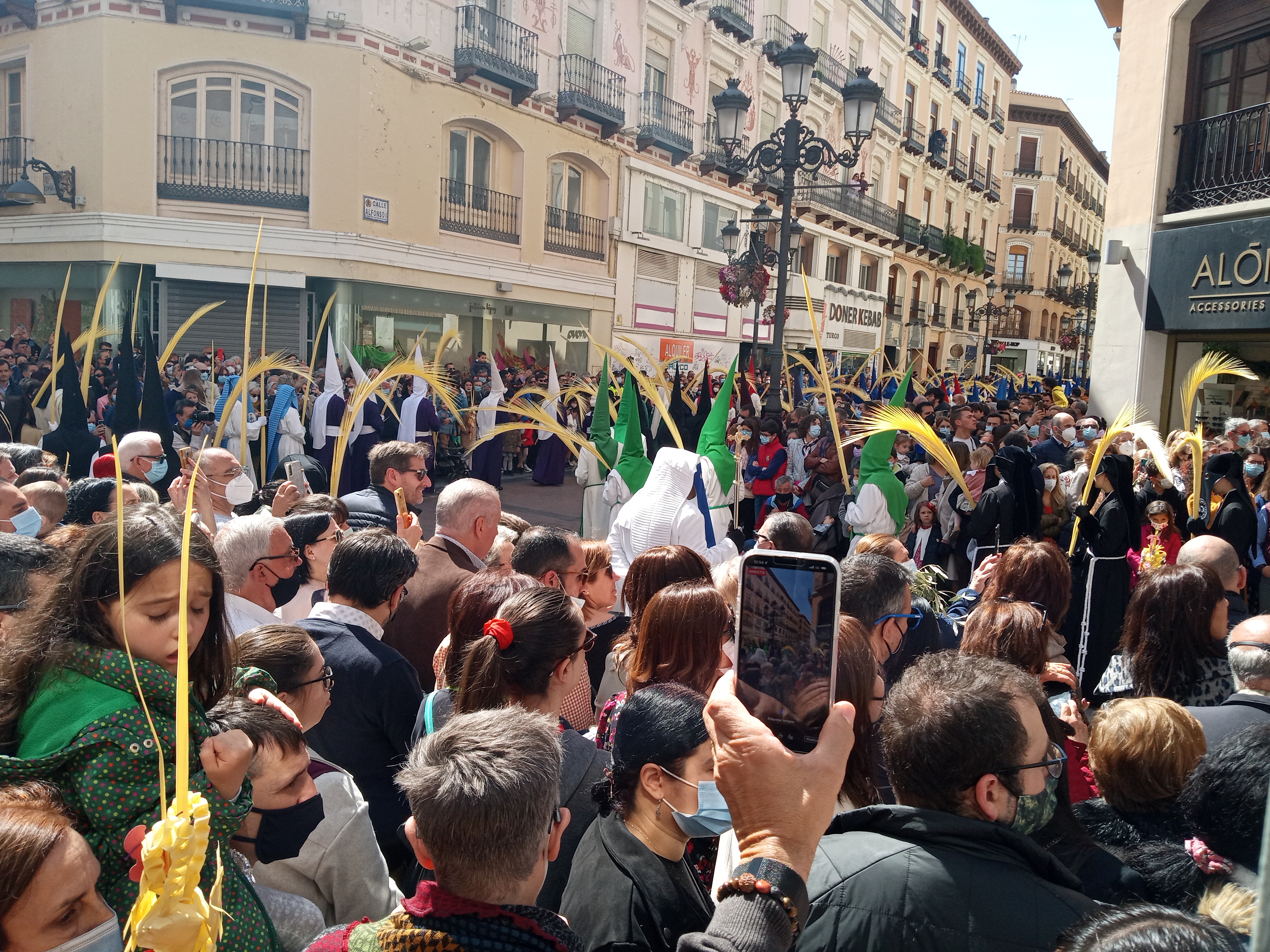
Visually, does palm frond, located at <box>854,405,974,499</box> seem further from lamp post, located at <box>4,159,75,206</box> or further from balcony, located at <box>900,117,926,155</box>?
balcony, located at <box>900,117,926,155</box>

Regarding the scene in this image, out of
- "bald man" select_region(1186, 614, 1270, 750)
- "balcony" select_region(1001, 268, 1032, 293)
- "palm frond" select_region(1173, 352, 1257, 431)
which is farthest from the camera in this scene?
"balcony" select_region(1001, 268, 1032, 293)

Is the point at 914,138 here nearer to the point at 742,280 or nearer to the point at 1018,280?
the point at 1018,280

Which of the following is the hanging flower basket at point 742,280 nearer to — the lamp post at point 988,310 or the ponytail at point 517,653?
the ponytail at point 517,653

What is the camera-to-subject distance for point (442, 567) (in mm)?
4008

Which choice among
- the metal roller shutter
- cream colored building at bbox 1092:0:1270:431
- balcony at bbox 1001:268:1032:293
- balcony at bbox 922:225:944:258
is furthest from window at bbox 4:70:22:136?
balcony at bbox 1001:268:1032:293

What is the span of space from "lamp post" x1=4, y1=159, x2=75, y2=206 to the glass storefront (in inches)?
169

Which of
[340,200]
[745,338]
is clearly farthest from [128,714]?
[745,338]

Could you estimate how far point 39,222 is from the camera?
17.1 meters

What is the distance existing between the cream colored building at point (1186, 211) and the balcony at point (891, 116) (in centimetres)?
2153

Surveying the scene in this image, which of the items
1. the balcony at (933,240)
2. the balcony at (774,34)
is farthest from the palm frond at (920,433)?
the balcony at (933,240)

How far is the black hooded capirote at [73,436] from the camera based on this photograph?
704 cm

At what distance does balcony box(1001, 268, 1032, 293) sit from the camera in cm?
4584

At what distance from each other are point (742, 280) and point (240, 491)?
351 inches

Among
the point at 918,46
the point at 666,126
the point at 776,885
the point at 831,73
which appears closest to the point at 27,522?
the point at 776,885
